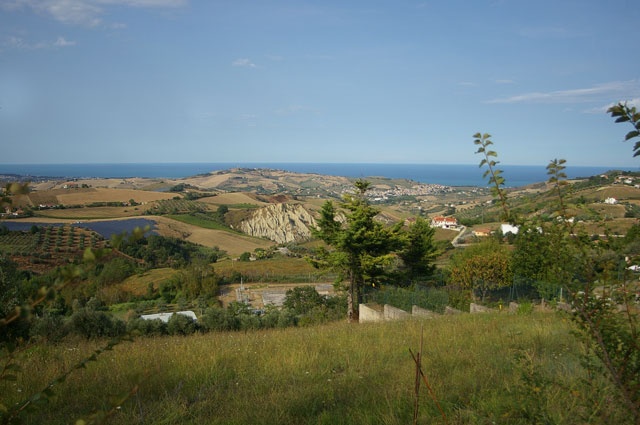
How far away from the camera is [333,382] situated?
14.4ft

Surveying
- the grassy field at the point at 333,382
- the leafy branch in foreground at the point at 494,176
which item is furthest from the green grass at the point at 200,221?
the leafy branch in foreground at the point at 494,176

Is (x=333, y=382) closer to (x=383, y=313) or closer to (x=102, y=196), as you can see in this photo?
(x=383, y=313)

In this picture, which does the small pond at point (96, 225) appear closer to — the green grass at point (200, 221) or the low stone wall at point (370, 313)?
the green grass at point (200, 221)

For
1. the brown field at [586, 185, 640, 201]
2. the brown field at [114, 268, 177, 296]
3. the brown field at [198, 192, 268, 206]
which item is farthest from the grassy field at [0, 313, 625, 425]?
the brown field at [198, 192, 268, 206]

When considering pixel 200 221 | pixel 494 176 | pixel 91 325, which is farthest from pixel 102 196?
pixel 494 176

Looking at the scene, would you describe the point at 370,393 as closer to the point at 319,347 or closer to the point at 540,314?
the point at 319,347

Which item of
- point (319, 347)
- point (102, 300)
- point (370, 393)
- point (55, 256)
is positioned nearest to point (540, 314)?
point (319, 347)

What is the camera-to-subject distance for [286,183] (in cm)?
18725

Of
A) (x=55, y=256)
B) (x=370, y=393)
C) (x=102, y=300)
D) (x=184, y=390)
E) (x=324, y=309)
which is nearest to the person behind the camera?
(x=370, y=393)

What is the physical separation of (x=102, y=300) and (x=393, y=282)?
79.2ft

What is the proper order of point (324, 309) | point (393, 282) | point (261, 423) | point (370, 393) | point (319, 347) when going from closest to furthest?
point (261, 423)
point (370, 393)
point (319, 347)
point (324, 309)
point (393, 282)

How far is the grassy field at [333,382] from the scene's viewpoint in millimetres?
3023

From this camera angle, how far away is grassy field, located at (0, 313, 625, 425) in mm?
3023

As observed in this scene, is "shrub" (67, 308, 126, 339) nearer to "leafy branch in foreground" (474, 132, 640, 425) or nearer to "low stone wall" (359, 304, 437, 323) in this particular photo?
"low stone wall" (359, 304, 437, 323)
